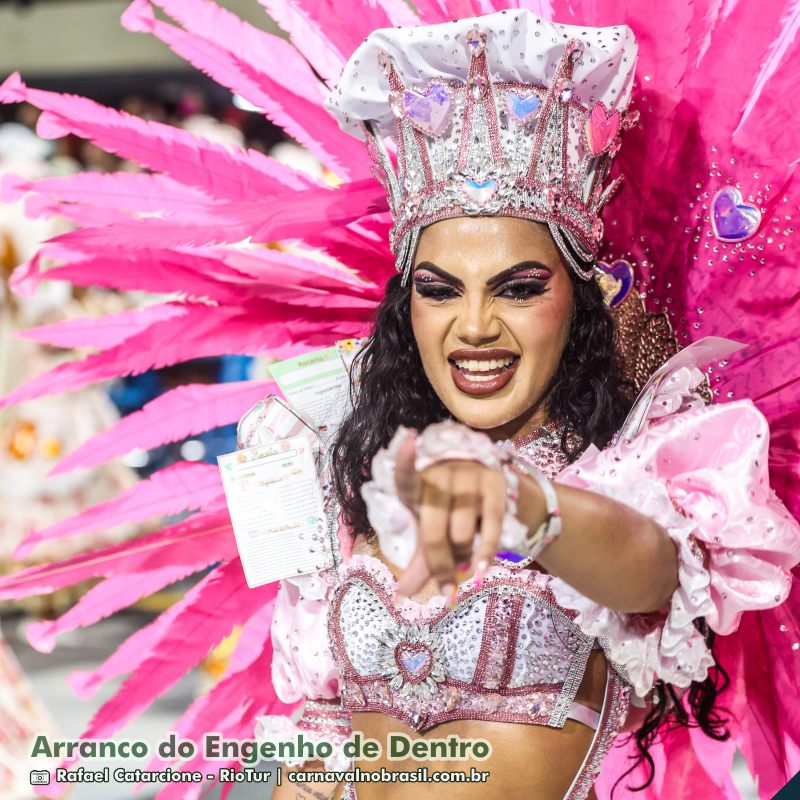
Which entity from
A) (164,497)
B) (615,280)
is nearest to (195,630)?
(164,497)

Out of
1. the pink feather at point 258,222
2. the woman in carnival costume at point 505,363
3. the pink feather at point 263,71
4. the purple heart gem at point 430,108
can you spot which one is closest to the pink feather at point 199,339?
the woman in carnival costume at point 505,363

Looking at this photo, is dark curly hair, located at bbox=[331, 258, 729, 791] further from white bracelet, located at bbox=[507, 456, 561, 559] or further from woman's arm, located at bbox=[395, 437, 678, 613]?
white bracelet, located at bbox=[507, 456, 561, 559]

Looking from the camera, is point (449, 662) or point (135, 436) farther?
point (135, 436)

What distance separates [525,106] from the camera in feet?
6.07

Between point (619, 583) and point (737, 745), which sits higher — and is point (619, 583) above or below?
above

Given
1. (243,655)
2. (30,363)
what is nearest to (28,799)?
(243,655)

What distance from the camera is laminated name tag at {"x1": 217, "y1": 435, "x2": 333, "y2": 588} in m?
2.10

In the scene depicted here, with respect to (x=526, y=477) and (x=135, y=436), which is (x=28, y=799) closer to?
(x=135, y=436)

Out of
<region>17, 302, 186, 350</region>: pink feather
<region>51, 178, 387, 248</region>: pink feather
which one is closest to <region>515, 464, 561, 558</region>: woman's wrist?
<region>51, 178, 387, 248</region>: pink feather

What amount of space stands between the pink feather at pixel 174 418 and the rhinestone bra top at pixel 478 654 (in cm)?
64

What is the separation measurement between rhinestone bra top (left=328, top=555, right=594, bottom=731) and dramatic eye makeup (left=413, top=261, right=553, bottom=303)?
398 millimetres

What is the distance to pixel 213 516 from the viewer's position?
2.38m

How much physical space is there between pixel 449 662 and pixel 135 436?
85cm

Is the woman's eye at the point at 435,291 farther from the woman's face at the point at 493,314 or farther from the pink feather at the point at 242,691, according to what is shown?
the pink feather at the point at 242,691
